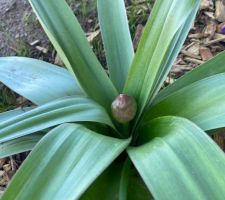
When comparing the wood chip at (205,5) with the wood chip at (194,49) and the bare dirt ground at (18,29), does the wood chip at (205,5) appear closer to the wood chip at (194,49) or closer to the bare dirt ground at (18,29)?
the wood chip at (194,49)

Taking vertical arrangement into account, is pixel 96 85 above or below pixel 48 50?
above

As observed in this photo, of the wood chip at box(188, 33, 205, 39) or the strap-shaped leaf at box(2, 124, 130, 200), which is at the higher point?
the strap-shaped leaf at box(2, 124, 130, 200)

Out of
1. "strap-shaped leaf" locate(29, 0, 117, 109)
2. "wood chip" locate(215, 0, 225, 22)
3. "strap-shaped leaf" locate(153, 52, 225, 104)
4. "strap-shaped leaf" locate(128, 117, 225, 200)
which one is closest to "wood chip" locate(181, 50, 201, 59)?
"wood chip" locate(215, 0, 225, 22)

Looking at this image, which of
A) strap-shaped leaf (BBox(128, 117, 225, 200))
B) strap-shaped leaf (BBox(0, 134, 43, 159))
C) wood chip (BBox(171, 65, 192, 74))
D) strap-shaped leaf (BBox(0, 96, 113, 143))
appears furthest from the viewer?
wood chip (BBox(171, 65, 192, 74))

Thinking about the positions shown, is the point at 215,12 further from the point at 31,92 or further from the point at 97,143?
the point at 97,143

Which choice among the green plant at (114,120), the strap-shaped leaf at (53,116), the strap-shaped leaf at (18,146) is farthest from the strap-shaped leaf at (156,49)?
the strap-shaped leaf at (18,146)

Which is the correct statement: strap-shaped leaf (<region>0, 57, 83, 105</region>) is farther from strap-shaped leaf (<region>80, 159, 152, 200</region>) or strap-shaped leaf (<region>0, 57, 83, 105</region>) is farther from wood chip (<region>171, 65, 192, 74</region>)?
wood chip (<region>171, 65, 192, 74</region>)

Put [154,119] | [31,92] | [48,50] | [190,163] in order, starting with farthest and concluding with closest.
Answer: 1. [48,50]
2. [31,92]
3. [154,119]
4. [190,163]

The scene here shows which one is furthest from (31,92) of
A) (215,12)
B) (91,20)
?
(215,12)
